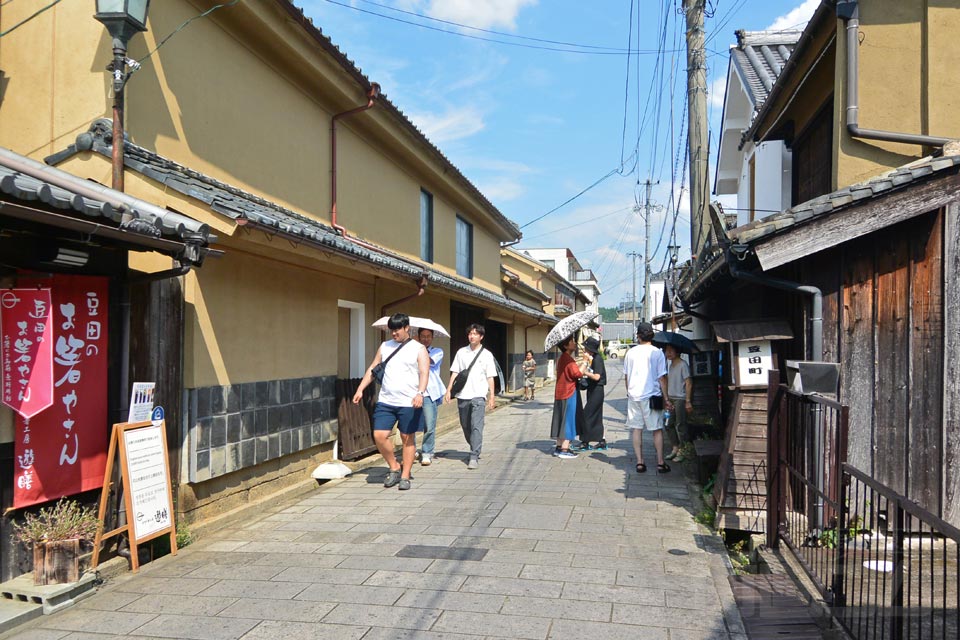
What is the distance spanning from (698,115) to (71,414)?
989 cm

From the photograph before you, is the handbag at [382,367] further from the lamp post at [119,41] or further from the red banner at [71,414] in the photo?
the lamp post at [119,41]

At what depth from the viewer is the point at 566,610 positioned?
4484 mm

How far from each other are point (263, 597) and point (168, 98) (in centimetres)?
481

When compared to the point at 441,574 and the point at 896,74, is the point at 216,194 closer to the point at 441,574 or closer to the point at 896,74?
the point at 441,574

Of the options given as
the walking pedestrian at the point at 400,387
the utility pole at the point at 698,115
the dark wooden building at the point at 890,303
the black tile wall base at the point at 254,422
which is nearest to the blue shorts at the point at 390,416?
the walking pedestrian at the point at 400,387

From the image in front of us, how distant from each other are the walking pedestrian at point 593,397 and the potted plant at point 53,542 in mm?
6880

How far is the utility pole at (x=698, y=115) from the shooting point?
11.0 m

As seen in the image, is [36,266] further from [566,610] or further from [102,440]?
[566,610]

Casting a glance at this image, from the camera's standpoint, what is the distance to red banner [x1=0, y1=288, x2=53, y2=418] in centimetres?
458

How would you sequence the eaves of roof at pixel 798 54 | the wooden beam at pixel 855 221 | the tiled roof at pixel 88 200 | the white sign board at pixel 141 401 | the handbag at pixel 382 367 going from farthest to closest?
the handbag at pixel 382 367 → the eaves of roof at pixel 798 54 → the wooden beam at pixel 855 221 → the white sign board at pixel 141 401 → the tiled roof at pixel 88 200

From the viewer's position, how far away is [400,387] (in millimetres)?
7965

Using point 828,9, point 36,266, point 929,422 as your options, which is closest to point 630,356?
point 929,422

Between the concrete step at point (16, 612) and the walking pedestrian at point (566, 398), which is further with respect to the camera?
the walking pedestrian at point (566, 398)

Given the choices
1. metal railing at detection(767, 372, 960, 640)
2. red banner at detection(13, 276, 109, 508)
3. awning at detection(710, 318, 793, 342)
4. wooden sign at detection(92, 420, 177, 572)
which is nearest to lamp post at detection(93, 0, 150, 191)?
red banner at detection(13, 276, 109, 508)
